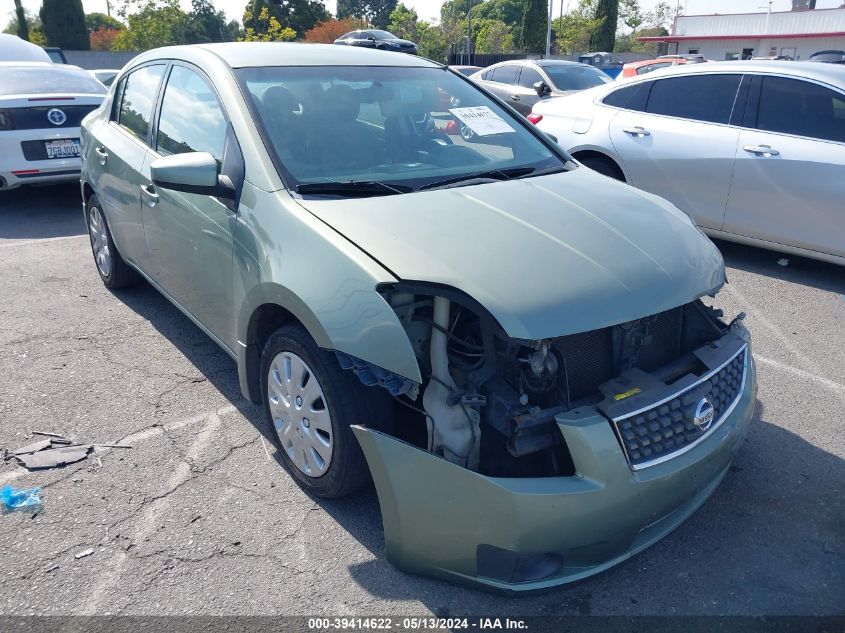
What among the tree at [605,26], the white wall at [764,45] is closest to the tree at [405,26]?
the tree at [605,26]

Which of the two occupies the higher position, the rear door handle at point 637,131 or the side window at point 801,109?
the side window at point 801,109

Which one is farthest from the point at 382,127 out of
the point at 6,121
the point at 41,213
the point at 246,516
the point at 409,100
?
the point at 41,213

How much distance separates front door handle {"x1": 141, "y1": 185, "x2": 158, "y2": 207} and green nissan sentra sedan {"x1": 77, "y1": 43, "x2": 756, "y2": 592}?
0.35m

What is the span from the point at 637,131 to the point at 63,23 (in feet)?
123

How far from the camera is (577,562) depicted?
2244 mm

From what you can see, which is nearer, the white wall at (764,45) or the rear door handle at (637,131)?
the rear door handle at (637,131)

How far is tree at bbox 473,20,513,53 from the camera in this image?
57284 millimetres

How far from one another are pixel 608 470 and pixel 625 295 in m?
0.59

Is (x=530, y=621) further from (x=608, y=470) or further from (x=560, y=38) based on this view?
(x=560, y=38)

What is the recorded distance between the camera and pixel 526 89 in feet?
42.8

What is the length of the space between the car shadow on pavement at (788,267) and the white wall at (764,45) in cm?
3966

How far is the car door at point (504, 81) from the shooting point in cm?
1325

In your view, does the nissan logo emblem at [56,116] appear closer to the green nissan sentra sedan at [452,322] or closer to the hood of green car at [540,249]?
the green nissan sentra sedan at [452,322]

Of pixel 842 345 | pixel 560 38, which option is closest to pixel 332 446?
pixel 842 345
